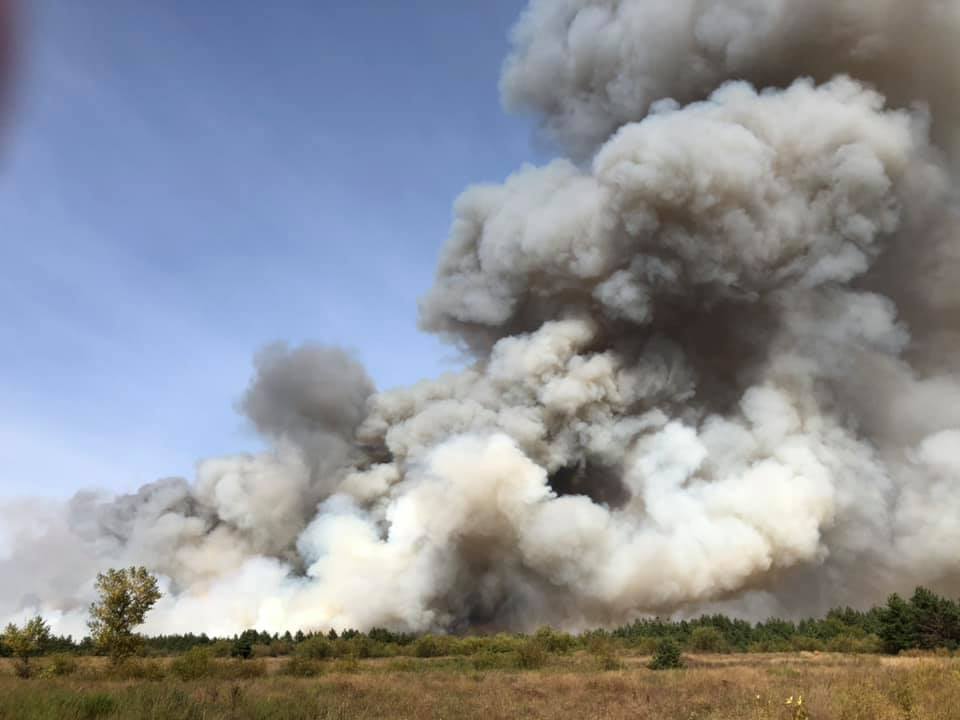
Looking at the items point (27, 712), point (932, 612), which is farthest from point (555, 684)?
point (932, 612)

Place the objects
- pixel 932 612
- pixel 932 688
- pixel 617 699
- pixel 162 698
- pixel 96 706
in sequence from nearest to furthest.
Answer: pixel 96 706
pixel 162 698
pixel 932 688
pixel 617 699
pixel 932 612

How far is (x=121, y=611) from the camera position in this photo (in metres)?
27.7

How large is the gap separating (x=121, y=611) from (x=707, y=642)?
38019 millimetres

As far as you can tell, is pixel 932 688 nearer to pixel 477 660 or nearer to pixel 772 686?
pixel 772 686

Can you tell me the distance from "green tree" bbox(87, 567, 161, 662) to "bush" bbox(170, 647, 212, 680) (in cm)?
382

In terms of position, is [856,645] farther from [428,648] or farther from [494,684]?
[494,684]

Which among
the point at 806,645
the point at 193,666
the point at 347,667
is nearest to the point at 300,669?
the point at 347,667

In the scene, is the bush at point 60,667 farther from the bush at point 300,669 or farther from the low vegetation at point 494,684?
the bush at point 300,669

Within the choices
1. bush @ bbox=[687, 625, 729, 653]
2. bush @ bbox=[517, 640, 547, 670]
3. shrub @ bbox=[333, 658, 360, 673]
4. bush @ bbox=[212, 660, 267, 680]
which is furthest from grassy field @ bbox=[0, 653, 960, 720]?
bush @ bbox=[687, 625, 729, 653]

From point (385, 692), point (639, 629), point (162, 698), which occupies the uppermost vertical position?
point (162, 698)

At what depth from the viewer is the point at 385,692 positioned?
1739 cm

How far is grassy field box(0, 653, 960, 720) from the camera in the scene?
11352mm

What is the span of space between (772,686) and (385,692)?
1001 centimetres

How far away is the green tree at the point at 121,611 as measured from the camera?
27094mm
